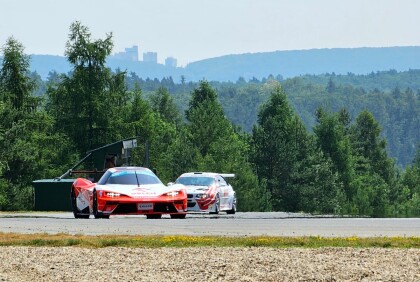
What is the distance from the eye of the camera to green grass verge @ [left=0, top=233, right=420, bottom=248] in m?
19.0

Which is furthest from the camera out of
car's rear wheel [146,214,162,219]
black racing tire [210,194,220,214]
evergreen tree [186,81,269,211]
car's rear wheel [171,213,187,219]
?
evergreen tree [186,81,269,211]

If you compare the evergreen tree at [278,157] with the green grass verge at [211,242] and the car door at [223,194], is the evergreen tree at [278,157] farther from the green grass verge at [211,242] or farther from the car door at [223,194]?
the green grass verge at [211,242]

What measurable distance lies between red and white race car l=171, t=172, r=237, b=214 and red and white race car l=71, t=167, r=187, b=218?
3.53 m

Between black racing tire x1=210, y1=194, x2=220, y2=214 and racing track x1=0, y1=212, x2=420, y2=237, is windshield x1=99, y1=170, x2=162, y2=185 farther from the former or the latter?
black racing tire x1=210, y1=194, x2=220, y2=214

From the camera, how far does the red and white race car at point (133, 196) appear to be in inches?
1194

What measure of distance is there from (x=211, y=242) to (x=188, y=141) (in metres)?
94.5

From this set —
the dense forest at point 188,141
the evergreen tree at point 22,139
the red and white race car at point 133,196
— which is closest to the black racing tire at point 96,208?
the red and white race car at point 133,196

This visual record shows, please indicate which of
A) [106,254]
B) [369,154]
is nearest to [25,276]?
[106,254]

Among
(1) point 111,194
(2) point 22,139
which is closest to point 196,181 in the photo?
(1) point 111,194

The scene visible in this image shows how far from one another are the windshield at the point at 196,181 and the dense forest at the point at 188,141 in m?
36.6

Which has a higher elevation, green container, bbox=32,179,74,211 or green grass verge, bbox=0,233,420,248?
green container, bbox=32,179,74,211

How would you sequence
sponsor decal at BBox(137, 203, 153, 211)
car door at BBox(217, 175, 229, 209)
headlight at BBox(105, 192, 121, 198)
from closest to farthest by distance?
sponsor decal at BBox(137, 203, 153, 211) → headlight at BBox(105, 192, 121, 198) → car door at BBox(217, 175, 229, 209)

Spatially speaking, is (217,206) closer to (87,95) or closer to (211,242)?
(211,242)

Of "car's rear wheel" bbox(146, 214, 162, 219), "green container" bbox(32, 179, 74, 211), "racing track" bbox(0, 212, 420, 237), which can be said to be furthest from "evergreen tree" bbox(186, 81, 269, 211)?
"racing track" bbox(0, 212, 420, 237)
